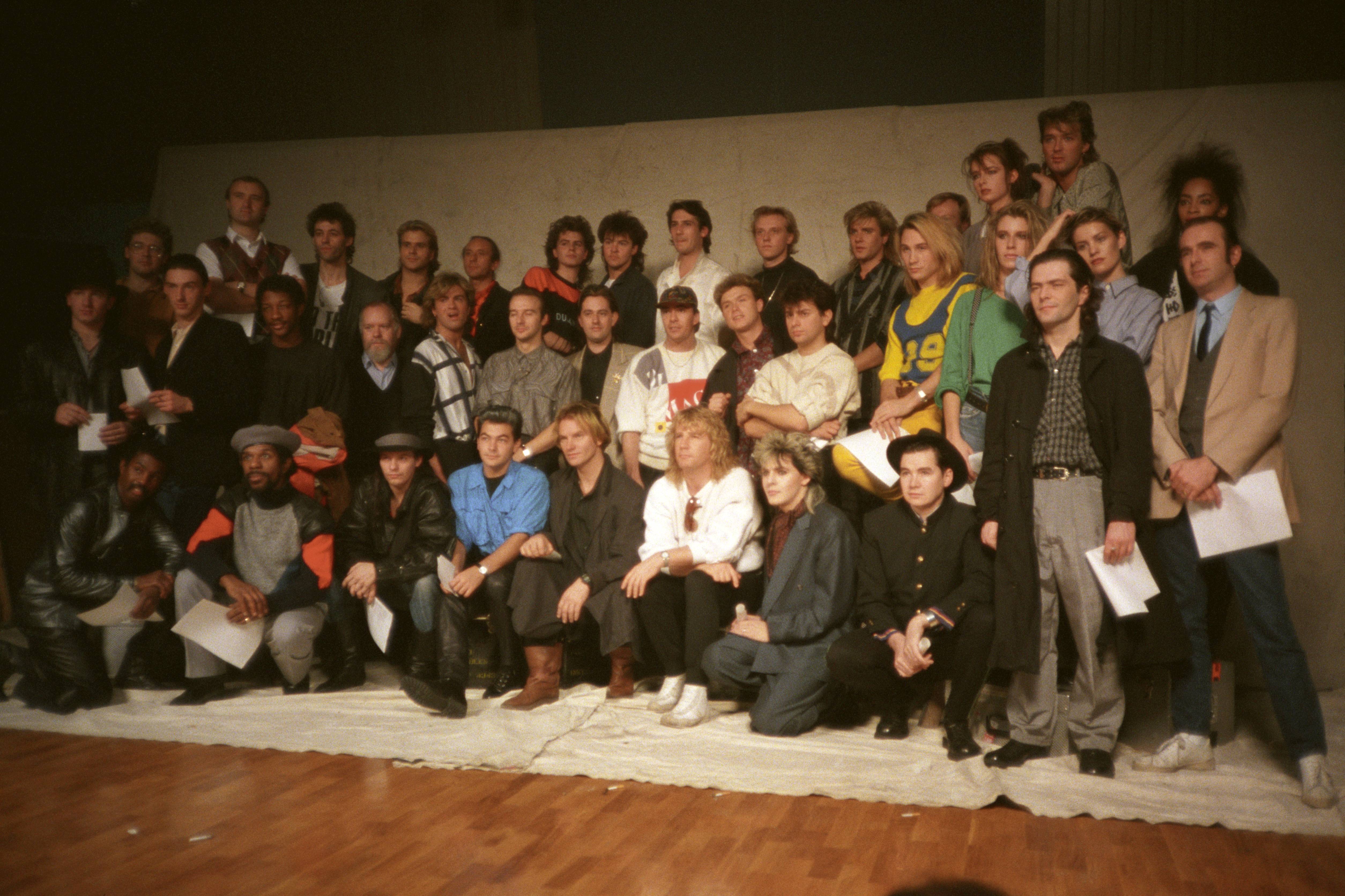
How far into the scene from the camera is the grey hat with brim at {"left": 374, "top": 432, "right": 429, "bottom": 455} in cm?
428

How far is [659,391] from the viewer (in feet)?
14.1

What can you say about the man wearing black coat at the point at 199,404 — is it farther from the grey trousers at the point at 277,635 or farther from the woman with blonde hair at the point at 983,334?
the woman with blonde hair at the point at 983,334

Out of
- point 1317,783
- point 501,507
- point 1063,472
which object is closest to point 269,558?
point 501,507

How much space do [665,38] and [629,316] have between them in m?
1.94

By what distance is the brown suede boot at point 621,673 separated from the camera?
409 cm

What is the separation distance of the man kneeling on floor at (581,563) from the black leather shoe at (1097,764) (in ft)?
5.58

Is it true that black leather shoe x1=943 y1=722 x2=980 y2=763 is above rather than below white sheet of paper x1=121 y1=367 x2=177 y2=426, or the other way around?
below

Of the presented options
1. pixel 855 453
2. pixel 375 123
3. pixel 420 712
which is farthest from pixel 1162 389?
pixel 375 123

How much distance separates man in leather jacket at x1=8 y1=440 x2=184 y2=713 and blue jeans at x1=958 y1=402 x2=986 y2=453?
323 cm

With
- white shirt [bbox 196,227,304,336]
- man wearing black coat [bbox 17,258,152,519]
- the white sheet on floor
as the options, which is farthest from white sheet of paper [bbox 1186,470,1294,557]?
man wearing black coat [bbox 17,258,152,519]

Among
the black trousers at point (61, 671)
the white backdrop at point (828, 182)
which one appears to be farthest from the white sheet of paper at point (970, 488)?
the black trousers at point (61, 671)

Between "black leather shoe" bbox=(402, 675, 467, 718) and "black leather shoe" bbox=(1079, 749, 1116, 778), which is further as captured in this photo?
"black leather shoe" bbox=(402, 675, 467, 718)

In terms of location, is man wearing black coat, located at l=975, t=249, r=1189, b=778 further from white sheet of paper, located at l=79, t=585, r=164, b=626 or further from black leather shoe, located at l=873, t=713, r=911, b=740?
white sheet of paper, located at l=79, t=585, r=164, b=626

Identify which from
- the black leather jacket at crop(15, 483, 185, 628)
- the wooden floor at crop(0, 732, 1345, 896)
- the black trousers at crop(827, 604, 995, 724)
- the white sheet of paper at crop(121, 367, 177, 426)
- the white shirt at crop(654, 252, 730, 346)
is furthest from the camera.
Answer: the white shirt at crop(654, 252, 730, 346)
